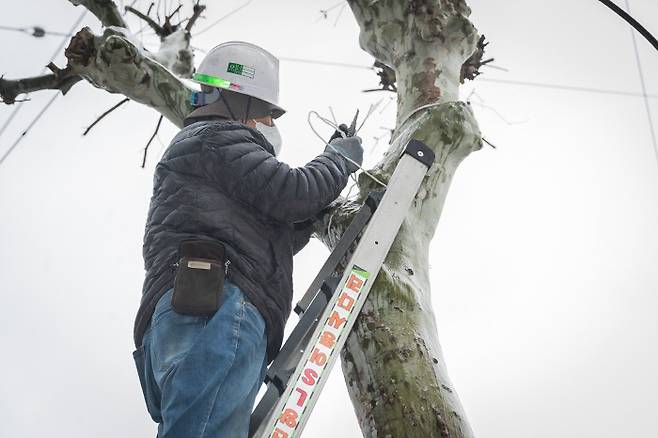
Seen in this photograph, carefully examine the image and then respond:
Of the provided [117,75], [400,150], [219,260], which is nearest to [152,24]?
[117,75]

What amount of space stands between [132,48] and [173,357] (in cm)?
274

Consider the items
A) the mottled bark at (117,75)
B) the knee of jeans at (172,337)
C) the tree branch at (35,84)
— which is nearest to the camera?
the knee of jeans at (172,337)

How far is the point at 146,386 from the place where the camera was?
2.28 metres

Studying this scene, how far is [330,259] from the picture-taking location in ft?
8.41

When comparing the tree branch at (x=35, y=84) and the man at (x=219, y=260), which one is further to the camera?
the tree branch at (x=35, y=84)

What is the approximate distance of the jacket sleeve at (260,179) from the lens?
7.96ft

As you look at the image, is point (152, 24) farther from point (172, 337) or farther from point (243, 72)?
point (172, 337)

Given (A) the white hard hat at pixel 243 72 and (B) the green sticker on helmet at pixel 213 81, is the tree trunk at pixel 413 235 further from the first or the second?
(B) the green sticker on helmet at pixel 213 81

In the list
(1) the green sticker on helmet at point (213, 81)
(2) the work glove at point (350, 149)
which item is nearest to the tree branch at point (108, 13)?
(1) the green sticker on helmet at point (213, 81)

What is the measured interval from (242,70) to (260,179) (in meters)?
0.64

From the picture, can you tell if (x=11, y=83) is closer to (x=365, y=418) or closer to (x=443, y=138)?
(x=443, y=138)

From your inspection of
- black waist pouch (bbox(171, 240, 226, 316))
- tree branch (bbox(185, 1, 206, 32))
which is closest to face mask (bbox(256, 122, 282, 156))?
black waist pouch (bbox(171, 240, 226, 316))

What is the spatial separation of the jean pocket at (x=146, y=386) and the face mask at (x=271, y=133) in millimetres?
958

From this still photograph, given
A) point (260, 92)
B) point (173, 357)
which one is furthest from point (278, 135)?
point (173, 357)
